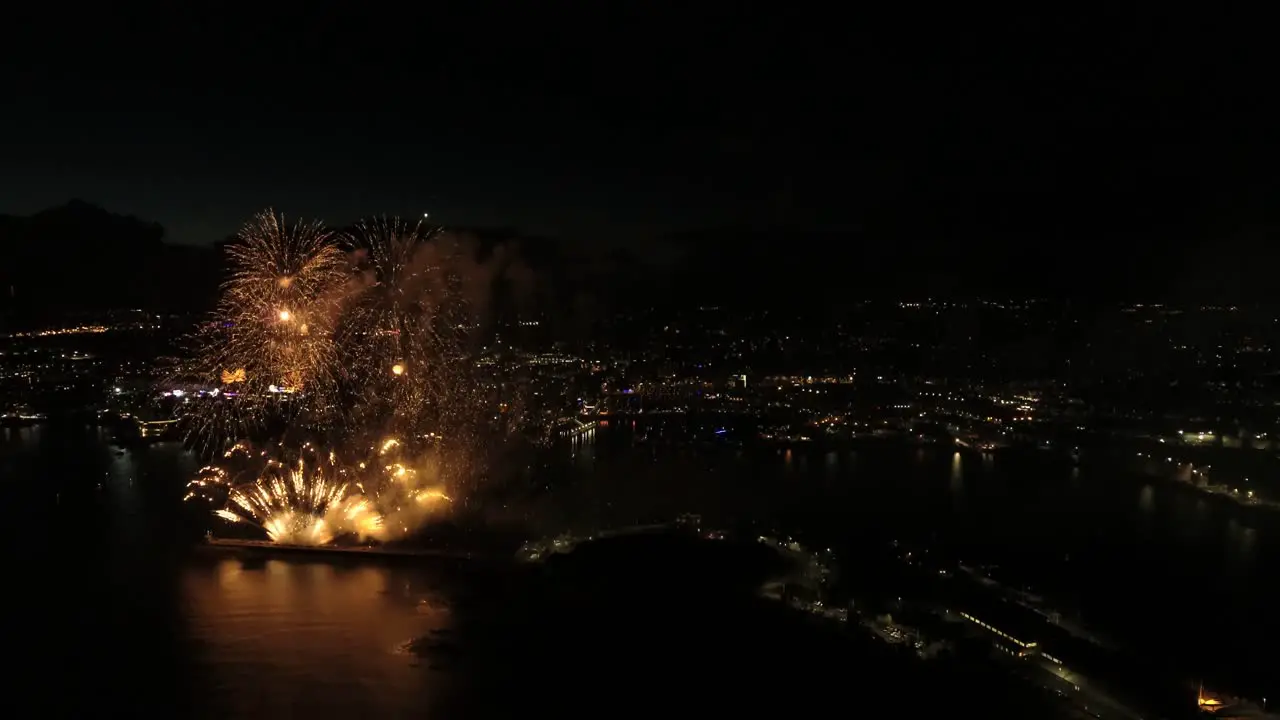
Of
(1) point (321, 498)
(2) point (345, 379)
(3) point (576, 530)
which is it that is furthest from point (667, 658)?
(2) point (345, 379)

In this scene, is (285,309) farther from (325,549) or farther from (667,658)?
(667,658)

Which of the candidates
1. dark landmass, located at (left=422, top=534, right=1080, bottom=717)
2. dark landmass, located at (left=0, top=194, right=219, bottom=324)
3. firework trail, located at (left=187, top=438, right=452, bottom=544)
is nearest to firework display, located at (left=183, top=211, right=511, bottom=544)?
firework trail, located at (left=187, top=438, right=452, bottom=544)

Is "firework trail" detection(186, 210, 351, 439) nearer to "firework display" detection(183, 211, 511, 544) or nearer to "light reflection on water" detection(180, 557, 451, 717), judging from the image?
"firework display" detection(183, 211, 511, 544)

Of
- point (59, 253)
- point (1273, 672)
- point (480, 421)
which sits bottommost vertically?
point (1273, 672)

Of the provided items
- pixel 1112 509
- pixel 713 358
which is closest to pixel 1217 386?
pixel 1112 509

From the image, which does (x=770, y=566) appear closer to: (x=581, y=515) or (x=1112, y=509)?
(x=581, y=515)

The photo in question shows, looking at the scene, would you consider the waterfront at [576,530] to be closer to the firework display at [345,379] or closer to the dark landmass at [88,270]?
the firework display at [345,379]

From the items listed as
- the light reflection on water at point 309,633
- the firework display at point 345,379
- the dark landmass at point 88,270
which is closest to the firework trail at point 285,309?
the firework display at point 345,379
